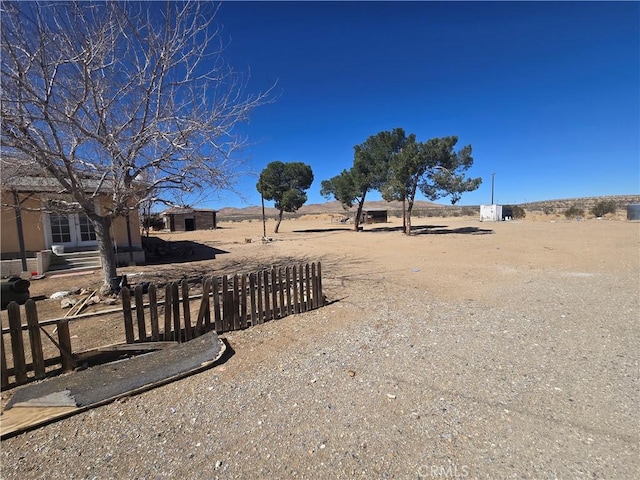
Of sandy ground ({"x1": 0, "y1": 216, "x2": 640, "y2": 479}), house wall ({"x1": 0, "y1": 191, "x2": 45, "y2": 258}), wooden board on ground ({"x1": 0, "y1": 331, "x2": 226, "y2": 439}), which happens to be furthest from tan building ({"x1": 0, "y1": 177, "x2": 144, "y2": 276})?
sandy ground ({"x1": 0, "y1": 216, "x2": 640, "y2": 479})

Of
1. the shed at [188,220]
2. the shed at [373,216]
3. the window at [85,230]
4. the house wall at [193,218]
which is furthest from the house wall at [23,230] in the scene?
the shed at [373,216]

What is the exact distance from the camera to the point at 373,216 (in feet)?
159

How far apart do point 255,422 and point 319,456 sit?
641mm

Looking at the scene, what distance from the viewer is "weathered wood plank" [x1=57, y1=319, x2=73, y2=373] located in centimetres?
329

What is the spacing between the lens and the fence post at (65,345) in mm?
3291

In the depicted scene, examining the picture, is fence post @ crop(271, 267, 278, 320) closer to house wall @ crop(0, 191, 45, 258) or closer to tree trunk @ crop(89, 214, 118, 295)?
tree trunk @ crop(89, 214, 118, 295)

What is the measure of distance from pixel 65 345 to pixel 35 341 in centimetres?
27

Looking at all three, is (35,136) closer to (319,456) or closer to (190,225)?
(319,456)

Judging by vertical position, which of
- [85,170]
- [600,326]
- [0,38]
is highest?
[0,38]

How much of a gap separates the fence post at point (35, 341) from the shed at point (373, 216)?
45.6 meters

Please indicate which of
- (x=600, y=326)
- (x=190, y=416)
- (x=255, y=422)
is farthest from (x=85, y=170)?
(x=600, y=326)

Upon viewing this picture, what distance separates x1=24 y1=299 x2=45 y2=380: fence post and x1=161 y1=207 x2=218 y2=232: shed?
36009 millimetres

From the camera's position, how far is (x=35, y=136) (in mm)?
5387

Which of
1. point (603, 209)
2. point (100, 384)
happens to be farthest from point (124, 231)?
point (603, 209)
